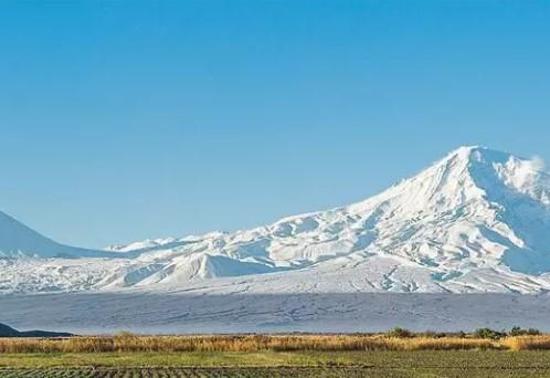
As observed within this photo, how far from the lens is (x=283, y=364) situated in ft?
173

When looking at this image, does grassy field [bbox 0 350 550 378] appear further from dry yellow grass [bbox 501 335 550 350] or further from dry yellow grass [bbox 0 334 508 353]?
dry yellow grass [bbox 501 335 550 350]

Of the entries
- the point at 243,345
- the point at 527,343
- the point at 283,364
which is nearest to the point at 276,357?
the point at 283,364

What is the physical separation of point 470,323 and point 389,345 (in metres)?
135

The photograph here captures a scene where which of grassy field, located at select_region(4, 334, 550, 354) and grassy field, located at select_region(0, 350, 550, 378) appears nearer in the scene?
grassy field, located at select_region(0, 350, 550, 378)

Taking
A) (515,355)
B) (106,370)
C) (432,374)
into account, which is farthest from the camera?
(515,355)

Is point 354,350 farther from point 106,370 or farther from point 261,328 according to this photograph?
point 261,328

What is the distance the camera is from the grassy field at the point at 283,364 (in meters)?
46.1

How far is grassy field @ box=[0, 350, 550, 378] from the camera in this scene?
151 ft

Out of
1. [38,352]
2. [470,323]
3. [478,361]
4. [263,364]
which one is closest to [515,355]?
[478,361]

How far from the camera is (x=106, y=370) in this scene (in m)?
49.2

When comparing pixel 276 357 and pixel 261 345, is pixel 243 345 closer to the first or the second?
pixel 261 345

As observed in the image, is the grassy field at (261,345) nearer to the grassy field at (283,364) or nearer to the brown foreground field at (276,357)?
the brown foreground field at (276,357)

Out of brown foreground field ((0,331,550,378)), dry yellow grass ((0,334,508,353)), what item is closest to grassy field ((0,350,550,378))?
brown foreground field ((0,331,550,378))

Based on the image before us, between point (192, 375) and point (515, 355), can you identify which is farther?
point (515, 355)
